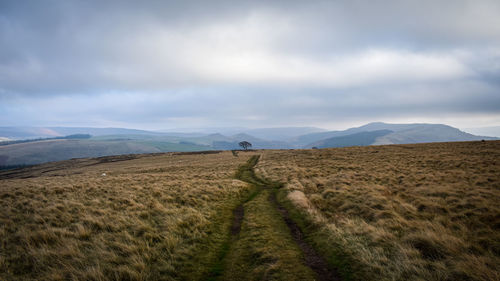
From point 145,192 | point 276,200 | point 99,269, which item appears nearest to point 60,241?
point 99,269

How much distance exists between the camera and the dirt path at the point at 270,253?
22.4 feet

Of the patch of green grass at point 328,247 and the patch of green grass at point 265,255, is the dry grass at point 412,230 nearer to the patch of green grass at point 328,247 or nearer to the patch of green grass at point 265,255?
the patch of green grass at point 328,247

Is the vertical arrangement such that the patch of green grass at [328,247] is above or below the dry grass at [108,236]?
below

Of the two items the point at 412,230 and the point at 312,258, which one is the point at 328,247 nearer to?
the point at 312,258

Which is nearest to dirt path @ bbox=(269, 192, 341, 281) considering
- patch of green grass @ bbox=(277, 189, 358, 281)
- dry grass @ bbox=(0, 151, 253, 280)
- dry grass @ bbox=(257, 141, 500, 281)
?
patch of green grass @ bbox=(277, 189, 358, 281)

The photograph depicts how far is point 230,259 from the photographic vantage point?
7914mm

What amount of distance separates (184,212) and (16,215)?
8.88 metres

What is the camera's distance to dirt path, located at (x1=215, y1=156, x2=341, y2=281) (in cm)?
682

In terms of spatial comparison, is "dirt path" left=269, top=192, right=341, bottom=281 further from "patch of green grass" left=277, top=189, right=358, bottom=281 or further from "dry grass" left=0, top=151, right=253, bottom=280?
"dry grass" left=0, top=151, right=253, bottom=280

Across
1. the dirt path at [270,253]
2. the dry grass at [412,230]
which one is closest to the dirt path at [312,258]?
the dirt path at [270,253]

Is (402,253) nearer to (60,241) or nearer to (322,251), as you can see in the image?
(322,251)

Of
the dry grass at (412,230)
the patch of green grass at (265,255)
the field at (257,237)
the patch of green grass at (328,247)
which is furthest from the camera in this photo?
the patch of green grass at (328,247)

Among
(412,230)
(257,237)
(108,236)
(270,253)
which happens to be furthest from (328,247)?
(108,236)

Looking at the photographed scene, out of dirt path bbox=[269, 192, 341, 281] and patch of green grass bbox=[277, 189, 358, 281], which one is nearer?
dirt path bbox=[269, 192, 341, 281]
